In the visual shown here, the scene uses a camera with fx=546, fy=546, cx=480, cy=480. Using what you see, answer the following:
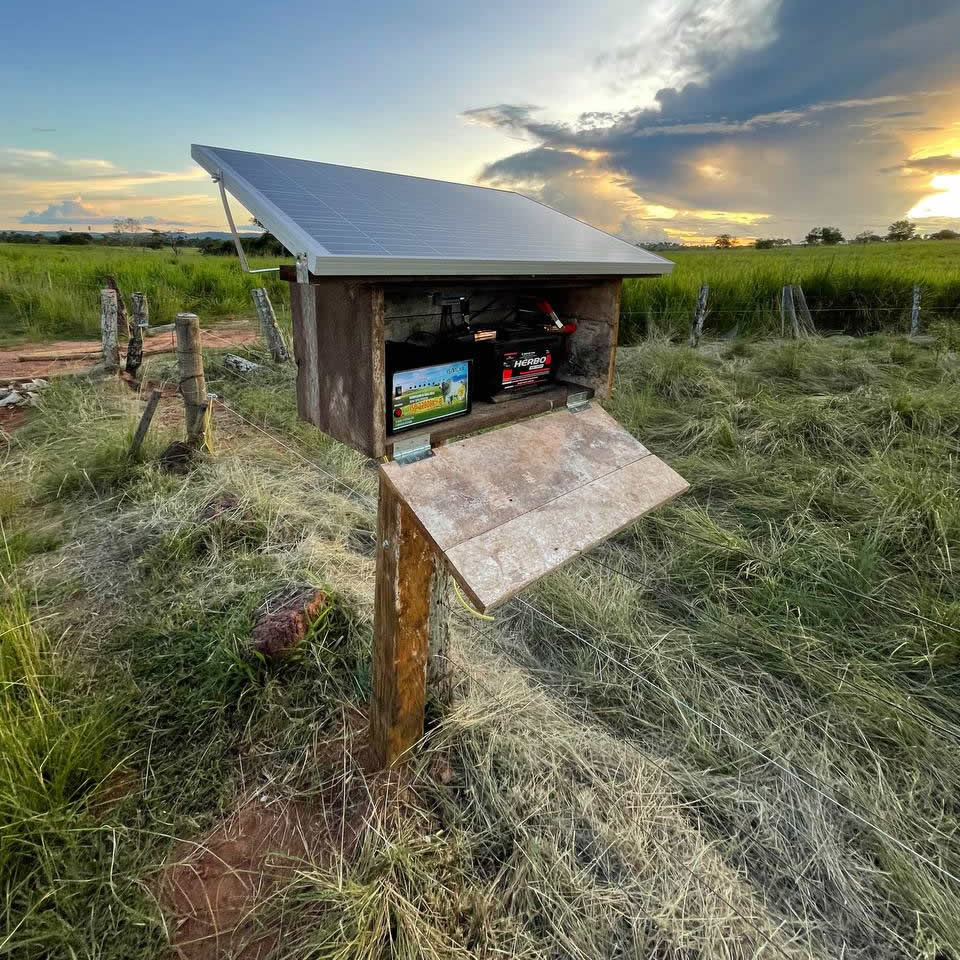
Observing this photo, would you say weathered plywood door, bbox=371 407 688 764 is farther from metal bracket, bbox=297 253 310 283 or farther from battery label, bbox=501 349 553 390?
metal bracket, bbox=297 253 310 283

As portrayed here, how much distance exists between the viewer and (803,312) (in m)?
9.73

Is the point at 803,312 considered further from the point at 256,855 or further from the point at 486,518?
the point at 256,855

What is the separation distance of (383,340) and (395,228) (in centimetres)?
25

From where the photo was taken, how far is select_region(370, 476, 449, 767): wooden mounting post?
146 centimetres

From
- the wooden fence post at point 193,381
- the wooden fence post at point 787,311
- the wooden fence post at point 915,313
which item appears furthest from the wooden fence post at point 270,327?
the wooden fence post at point 915,313

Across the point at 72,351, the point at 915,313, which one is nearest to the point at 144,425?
the point at 72,351

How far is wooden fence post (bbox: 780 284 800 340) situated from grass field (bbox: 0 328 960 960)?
6.54m

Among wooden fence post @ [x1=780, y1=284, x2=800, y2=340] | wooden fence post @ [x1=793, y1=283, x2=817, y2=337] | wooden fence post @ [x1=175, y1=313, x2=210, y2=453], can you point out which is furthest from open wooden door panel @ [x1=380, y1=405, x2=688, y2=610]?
wooden fence post @ [x1=793, y1=283, x2=817, y2=337]

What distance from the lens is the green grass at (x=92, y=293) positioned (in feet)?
31.3

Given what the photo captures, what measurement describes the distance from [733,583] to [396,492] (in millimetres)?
2427

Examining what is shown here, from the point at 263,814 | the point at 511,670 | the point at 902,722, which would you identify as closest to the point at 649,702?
the point at 511,670

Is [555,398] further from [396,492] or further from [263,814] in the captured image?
[263,814]

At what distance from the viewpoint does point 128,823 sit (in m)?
1.73

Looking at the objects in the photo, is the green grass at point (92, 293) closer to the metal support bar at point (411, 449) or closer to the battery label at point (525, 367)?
the battery label at point (525, 367)
